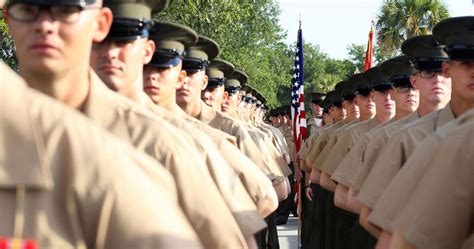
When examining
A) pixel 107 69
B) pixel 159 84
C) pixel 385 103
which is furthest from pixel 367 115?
pixel 107 69

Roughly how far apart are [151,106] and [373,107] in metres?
6.32

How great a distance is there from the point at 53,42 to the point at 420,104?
13.8 feet

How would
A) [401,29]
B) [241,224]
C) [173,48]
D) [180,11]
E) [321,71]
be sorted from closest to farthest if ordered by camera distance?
[241,224] < [173,48] < [180,11] < [401,29] < [321,71]

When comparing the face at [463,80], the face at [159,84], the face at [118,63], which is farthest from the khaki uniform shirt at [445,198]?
the face at [159,84]

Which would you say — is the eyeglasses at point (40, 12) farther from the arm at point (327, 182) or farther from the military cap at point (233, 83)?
the military cap at point (233, 83)

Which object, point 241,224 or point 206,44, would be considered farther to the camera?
point 206,44

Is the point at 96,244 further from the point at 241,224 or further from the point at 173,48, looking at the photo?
the point at 173,48

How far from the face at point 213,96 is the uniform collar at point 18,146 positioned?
26.8 ft

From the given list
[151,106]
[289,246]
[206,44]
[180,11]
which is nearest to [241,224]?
→ [151,106]

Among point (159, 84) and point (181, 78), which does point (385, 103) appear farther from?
point (159, 84)

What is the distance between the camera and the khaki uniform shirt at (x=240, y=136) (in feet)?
27.3

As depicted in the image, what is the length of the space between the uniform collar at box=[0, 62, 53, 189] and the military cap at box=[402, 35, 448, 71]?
17.1 ft

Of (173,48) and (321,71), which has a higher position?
(173,48)

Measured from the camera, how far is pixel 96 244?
2.01m
